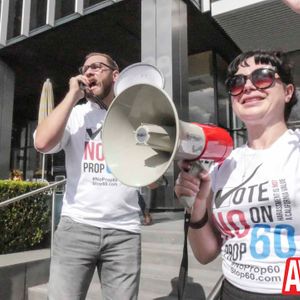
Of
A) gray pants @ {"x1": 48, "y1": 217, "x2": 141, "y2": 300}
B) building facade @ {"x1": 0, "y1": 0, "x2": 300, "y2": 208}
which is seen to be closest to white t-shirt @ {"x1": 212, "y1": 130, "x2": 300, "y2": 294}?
gray pants @ {"x1": 48, "y1": 217, "x2": 141, "y2": 300}

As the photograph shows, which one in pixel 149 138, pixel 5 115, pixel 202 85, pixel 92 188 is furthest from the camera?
pixel 5 115

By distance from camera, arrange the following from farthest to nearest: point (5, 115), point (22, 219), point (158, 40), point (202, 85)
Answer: point (5, 115), point (202, 85), point (158, 40), point (22, 219)

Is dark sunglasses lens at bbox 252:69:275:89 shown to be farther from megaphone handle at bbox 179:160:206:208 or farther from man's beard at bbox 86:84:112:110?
man's beard at bbox 86:84:112:110

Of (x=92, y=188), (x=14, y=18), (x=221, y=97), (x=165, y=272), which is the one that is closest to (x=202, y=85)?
(x=221, y=97)

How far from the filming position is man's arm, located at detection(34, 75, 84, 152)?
196cm

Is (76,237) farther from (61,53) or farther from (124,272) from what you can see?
(61,53)

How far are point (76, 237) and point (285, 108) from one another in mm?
1228

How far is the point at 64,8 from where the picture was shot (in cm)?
877

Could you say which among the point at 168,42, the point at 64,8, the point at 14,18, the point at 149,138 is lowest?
the point at 149,138

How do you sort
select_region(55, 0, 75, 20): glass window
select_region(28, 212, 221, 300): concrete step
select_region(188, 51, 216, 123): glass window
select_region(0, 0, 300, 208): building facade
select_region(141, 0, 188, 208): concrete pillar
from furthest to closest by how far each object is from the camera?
select_region(188, 51, 216, 123): glass window < select_region(55, 0, 75, 20): glass window < select_region(0, 0, 300, 208): building facade < select_region(141, 0, 188, 208): concrete pillar < select_region(28, 212, 221, 300): concrete step

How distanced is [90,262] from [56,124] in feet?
Result: 2.48

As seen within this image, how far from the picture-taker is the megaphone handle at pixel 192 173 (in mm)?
1288

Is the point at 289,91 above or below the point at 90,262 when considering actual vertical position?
above

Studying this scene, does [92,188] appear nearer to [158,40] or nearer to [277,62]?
[277,62]
